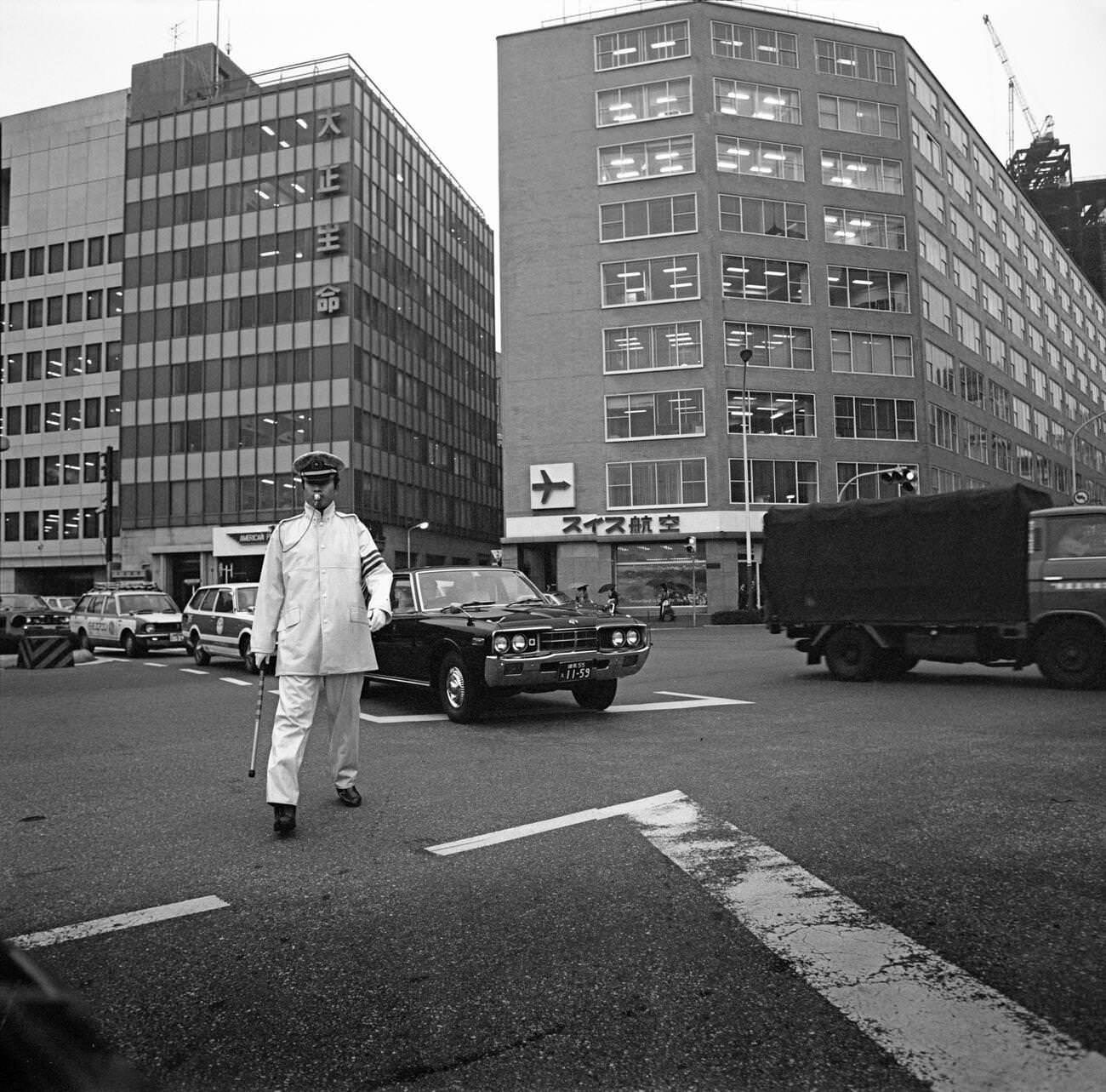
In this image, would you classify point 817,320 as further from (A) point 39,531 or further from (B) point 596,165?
(A) point 39,531

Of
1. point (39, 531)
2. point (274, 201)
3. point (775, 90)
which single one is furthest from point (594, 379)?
point (39, 531)

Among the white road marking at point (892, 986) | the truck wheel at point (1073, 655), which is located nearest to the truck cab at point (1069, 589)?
the truck wheel at point (1073, 655)

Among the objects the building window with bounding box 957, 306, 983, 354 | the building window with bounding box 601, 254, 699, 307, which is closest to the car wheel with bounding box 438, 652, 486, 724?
the building window with bounding box 601, 254, 699, 307

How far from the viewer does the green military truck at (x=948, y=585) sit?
1151 cm

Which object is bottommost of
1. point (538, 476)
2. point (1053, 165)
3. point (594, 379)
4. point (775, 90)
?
point (538, 476)

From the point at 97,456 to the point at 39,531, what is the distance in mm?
6108

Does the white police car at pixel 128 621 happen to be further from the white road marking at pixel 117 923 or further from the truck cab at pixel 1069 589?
the white road marking at pixel 117 923

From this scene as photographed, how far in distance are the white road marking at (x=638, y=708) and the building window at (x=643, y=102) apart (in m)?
43.3

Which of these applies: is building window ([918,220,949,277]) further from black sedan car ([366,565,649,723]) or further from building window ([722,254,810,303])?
black sedan car ([366,565,649,723])

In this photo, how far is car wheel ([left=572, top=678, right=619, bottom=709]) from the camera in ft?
32.7

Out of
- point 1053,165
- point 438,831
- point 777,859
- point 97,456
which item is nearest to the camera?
point 777,859

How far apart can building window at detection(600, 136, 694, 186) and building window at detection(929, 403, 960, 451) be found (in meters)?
17.9

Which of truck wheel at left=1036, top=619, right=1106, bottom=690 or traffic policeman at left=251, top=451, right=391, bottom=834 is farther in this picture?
truck wheel at left=1036, top=619, right=1106, bottom=690

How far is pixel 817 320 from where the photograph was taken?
155ft
